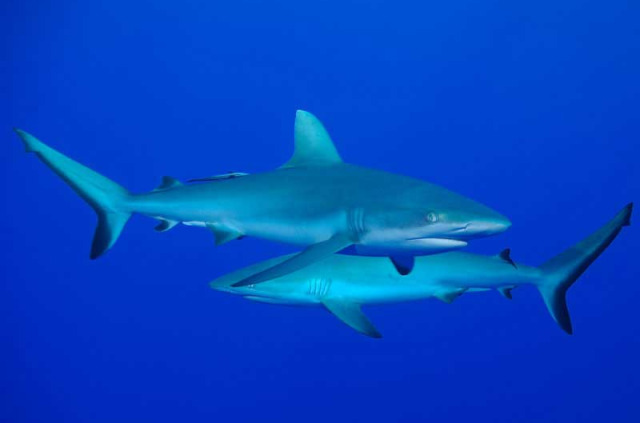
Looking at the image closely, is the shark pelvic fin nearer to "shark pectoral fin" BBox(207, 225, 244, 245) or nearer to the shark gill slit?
"shark pectoral fin" BBox(207, 225, 244, 245)

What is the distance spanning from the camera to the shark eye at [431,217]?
9.07 feet

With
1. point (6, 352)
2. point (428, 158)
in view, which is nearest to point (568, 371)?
point (428, 158)

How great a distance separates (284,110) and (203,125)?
1526mm

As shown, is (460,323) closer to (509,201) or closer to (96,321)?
(509,201)

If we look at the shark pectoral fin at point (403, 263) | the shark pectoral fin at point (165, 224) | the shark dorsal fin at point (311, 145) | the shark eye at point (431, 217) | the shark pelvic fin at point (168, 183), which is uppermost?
the shark dorsal fin at point (311, 145)

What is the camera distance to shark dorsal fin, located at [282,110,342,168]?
12.6 feet

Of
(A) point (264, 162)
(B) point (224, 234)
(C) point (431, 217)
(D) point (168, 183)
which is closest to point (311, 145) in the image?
(B) point (224, 234)

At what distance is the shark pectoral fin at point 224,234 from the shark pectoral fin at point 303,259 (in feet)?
2.36

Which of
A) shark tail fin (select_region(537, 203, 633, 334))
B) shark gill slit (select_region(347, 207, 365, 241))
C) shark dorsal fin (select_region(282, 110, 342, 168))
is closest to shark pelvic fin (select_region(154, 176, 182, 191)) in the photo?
shark dorsal fin (select_region(282, 110, 342, 168))

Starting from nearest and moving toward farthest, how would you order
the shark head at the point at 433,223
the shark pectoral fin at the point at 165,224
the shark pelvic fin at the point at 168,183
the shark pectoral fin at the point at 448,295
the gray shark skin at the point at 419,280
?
the shark head at the point at 433,223 < the shark pectoral fin at the point at 165,224 < the shark pelvic fin at the point at 168,183 < the gray shark skin at the point at 419,280 < the shark pectoral fin at the point at 448,295

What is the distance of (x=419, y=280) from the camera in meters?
4.89

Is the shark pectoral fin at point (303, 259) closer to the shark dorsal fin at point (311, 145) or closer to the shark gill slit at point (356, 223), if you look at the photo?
the shark gill slit at point (356, 223)

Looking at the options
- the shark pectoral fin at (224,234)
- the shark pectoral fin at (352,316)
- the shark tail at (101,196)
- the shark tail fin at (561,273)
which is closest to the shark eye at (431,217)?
the shark pectoral fin at (224,234)

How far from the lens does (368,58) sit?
10070mm
